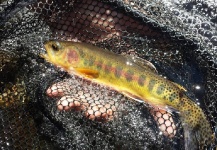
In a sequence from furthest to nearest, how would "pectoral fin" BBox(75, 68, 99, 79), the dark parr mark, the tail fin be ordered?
1. "pectoral fin" BBox(75, 68, 99, 79)
2. the dark parr mark
3. the tail fin

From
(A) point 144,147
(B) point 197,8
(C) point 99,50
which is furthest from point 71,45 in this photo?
(B) point 197,8

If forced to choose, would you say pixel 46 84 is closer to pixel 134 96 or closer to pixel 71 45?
pixel 71 45

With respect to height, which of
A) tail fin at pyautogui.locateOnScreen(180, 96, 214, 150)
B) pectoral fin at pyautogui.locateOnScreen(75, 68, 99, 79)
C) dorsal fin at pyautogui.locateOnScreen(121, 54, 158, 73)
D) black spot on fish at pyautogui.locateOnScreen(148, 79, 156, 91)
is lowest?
tail fin at pyautogui.locateOnScreen(180, 96, 214, 150)

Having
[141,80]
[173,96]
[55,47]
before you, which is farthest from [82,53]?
[173,96]

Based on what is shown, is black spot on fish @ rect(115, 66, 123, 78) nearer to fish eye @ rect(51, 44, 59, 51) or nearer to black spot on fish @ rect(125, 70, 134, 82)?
black spot on fish @ rect(125, 70, 134, 82)

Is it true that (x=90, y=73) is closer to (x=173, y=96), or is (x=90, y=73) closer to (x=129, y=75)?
(x=129, y=75)

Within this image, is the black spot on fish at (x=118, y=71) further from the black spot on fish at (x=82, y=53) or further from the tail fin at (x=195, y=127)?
the tail fin at (x=195, y=127)

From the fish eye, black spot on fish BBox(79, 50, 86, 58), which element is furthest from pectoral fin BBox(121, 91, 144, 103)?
the fish eye
